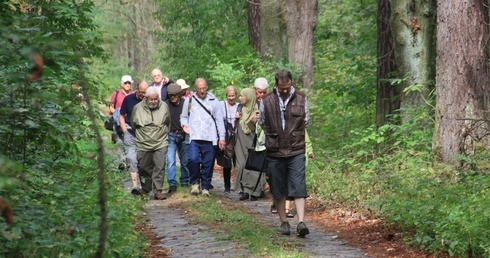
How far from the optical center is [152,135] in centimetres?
1377

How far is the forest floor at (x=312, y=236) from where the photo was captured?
8.62 metres

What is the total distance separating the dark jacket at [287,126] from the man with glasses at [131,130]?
5.00 m

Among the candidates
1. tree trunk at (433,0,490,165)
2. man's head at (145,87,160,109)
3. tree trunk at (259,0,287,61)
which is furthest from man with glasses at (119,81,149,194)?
tree trunk at (259,0,287,61)

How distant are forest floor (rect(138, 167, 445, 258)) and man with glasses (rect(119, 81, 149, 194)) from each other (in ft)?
5.40

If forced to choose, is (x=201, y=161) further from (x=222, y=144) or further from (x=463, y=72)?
(x=463, y=72)

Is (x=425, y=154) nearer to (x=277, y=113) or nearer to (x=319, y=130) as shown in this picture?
(x=277, y=113)

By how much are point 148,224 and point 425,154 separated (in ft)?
13.4

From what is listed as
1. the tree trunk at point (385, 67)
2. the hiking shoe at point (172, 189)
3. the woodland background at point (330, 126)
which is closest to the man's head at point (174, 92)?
the hiking shoe at point (172, 189)

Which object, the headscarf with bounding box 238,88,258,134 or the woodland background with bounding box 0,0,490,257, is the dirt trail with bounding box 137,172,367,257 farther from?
the headscarf with bounding box 238,88,258,134

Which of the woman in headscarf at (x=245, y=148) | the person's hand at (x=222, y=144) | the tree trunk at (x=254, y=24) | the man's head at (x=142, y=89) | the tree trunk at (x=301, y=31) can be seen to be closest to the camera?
the woman in headscarf at (x=245, y=148)

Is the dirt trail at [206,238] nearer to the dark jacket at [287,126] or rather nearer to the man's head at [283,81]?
the dark jacket at [287,126]

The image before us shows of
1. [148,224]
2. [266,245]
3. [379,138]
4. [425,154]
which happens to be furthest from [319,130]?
[266,245]

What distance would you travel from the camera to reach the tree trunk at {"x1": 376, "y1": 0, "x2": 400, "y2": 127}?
49.1 ft

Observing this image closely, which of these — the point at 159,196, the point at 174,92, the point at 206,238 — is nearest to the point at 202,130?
the point at 174,92
